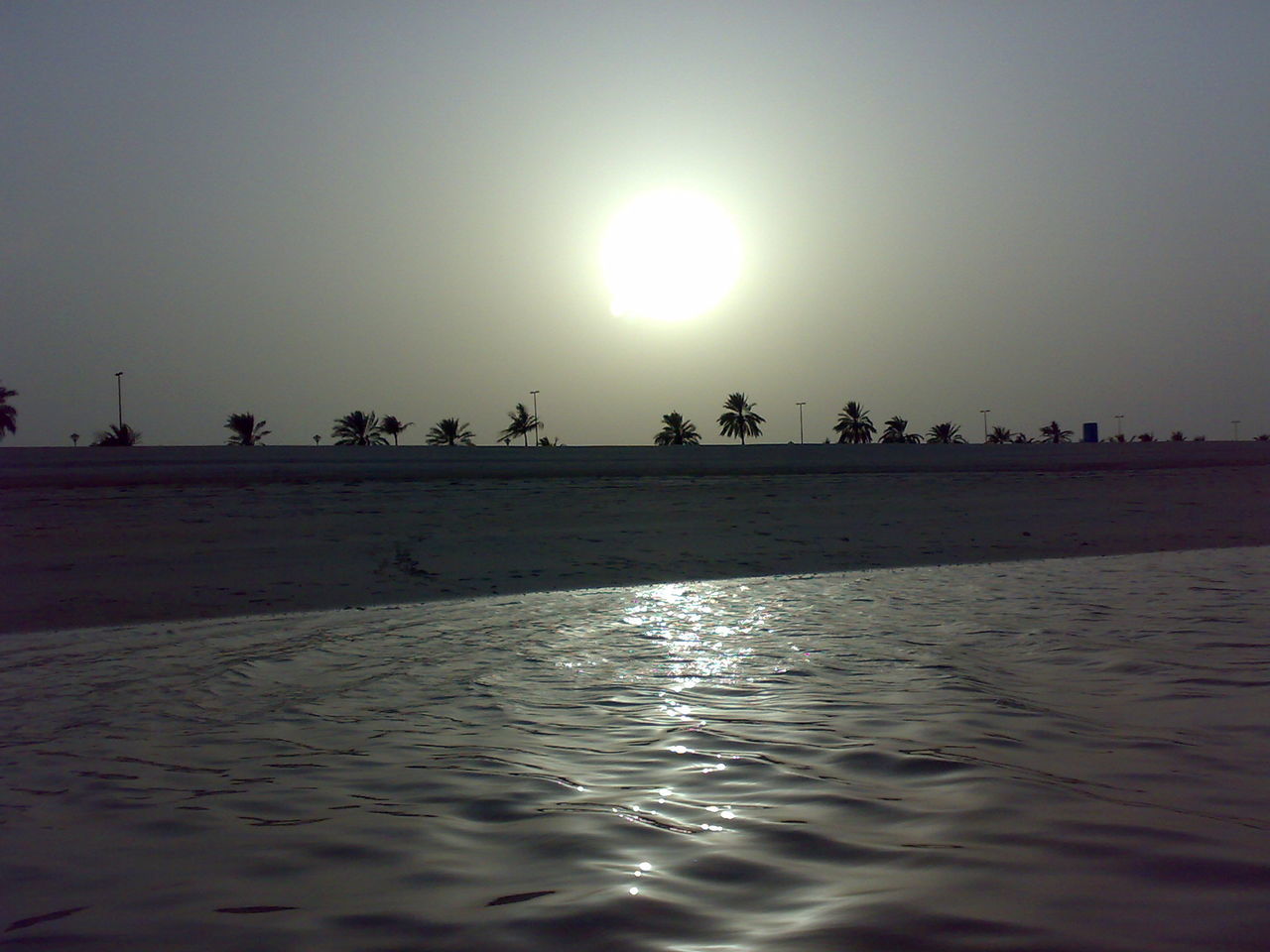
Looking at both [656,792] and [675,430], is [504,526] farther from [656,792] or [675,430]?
[675,430]

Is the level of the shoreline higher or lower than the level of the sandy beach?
higher

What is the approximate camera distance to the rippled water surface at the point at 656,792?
9.18 ft

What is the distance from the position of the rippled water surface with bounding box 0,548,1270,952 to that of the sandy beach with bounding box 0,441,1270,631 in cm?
466

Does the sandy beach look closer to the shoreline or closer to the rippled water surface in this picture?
the shoreline

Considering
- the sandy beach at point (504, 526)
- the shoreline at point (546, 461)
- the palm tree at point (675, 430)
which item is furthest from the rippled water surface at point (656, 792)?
the palm tree at point (675, 430)

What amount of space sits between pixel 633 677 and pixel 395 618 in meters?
4.33

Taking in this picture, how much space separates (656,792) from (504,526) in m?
13.0

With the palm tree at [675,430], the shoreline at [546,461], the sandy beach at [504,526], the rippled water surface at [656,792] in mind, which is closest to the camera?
the rippled water surface at [656,792]

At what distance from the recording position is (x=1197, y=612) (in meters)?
8.79

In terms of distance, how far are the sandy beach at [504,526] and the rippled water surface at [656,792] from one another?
4665mm

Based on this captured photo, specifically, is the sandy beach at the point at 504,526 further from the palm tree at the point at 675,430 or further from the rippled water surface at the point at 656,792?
the palm tree at the point at 675,430

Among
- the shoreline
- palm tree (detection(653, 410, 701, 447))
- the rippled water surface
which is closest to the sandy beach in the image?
the shoreline

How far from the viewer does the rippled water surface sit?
9.18 feet

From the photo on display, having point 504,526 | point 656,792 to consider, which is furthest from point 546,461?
point 656,792
